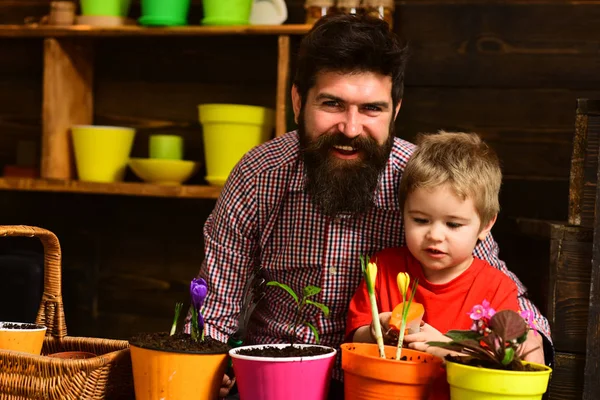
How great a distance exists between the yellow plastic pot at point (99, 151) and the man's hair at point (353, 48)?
107 centimetres

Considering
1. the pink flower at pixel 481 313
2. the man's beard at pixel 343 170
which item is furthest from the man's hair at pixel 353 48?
the pink flower at pixel 481 313

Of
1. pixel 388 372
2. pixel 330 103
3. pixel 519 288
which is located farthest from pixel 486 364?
pixel 330 103

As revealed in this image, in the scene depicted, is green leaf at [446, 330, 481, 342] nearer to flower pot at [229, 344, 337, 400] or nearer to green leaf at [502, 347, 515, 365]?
green leaf at [502, 347, 515, 365]

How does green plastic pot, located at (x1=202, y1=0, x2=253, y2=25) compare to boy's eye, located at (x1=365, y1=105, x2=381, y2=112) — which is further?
green plastic pot, located at (x1=202, y1=0, x2=253, y2=25)

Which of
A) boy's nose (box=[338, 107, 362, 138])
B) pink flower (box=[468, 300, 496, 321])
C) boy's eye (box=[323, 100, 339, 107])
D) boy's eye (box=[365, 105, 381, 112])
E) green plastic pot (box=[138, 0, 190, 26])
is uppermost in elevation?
green plastic pot (box=[138, 0, 190, 26])

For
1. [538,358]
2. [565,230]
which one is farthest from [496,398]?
[565,230]

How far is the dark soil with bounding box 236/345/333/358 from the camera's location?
1.22 meters

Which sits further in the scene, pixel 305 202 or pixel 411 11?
pixel 411 11

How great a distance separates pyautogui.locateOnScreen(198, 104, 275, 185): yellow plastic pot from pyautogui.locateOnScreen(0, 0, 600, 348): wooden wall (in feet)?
0.77

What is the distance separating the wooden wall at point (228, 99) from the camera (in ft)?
7.78

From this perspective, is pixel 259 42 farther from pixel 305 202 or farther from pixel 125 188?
pixel 305 202

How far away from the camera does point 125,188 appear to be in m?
2.49

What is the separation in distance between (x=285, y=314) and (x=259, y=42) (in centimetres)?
111

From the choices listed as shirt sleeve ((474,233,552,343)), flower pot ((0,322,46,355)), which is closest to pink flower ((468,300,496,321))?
shirt sleeve ((474,233,552,343))
